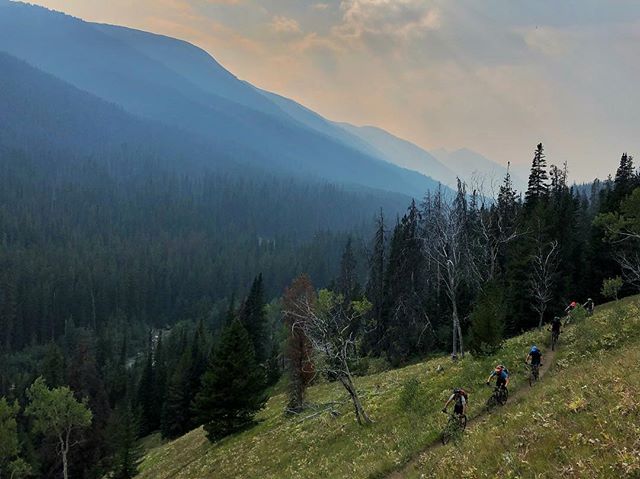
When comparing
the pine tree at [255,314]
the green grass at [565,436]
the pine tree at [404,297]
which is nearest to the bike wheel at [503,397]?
the green grass at [565,436]

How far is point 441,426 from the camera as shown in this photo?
758 inches

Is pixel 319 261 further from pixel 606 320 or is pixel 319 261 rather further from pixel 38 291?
pixel 606 320

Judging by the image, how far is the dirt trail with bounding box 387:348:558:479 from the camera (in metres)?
16.3

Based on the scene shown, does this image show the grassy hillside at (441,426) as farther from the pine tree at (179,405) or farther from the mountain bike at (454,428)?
the pine tree at (179,405)

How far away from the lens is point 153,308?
6245 inches

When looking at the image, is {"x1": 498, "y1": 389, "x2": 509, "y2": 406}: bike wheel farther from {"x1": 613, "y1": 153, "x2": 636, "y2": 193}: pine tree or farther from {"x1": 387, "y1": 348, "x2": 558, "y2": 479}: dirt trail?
{"x1": 613, "y1": 153, "x2": 636, "y2": 193}: pine tree

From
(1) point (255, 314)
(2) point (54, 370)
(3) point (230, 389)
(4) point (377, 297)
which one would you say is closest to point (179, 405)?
(1) point (255, 314)

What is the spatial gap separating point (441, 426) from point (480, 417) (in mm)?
1917

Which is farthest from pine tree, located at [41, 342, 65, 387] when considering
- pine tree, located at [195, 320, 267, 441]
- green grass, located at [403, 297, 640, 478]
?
green grass, located at [403, 297, 640, 478]

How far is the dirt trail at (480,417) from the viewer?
1633 cm

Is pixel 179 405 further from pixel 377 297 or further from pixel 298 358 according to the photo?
pixel 298 358

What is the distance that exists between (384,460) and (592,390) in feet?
26.4

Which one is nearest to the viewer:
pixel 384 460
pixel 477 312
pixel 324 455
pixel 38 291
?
pixel 384 460

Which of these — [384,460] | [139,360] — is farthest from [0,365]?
[384,460]
